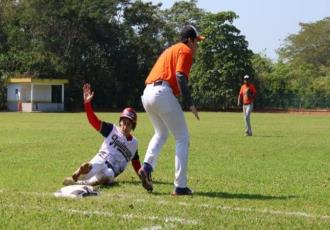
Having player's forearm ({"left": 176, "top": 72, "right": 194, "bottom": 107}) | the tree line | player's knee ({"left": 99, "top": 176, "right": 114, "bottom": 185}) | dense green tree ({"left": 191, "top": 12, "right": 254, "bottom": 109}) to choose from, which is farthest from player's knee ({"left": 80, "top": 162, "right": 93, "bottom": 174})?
dense green tree ({"left": 191, "top": 12, "right": 254, "bottom": 109})

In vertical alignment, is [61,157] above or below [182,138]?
below

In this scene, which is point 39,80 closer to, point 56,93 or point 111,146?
point 56,93

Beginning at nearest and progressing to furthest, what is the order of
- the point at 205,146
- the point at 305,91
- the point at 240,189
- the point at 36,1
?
the point at 240,189 → the point at 205,146 → the point at 36,1 → the point at 305,91

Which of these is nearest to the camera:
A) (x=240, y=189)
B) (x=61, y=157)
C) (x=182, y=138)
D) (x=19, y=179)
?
(x=182, y=138)

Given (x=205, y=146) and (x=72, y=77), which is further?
(x=72, y=77)

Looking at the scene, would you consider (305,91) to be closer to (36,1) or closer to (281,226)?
(36,1)

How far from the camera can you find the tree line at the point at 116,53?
6438 cm

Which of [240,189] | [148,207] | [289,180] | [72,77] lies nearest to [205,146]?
[289,180]

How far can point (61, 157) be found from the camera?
13297mm

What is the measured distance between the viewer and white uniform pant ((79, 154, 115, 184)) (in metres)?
8.75

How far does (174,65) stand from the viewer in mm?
8102

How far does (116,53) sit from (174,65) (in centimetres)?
6217

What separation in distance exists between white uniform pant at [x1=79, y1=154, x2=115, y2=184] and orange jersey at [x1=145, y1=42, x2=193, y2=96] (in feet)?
5.03

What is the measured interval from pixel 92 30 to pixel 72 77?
5.64 meters
